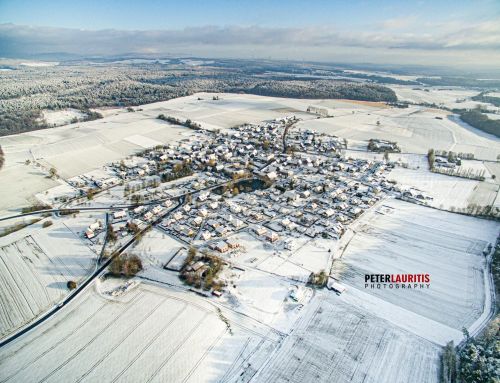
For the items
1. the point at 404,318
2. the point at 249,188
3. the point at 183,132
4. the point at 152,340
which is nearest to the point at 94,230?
the point at 152,340

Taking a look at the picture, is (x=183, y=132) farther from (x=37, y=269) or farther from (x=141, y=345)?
(x=141, y=345)

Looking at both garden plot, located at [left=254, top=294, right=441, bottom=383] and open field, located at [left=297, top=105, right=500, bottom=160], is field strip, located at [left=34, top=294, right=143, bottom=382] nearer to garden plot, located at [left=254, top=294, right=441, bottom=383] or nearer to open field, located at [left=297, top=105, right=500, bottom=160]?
garden plot, located at [left=254, top=294, right=441, bottom=383]

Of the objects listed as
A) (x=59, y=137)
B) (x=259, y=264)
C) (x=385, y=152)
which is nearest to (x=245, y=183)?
(x=259, y=264)

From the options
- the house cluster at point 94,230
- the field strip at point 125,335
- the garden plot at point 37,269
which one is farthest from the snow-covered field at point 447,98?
the garden plot at point 37,269

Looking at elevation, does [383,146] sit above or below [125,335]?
above

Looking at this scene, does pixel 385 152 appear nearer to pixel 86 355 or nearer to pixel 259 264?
pixel 259 264

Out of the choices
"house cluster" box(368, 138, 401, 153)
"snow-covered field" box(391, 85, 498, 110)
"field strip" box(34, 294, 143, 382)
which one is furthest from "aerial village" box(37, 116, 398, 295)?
"snow-covered field" box(391, 85, 498, 110)
